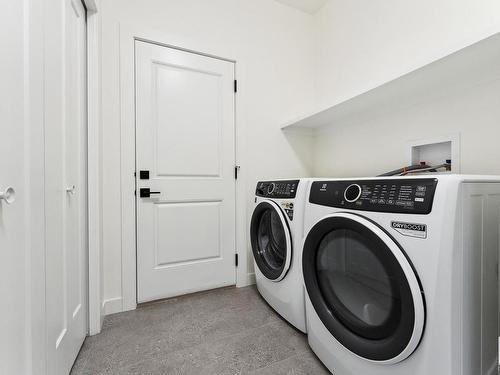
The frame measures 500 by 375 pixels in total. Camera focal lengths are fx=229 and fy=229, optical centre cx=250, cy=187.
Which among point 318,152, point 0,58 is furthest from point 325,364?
point 318,152

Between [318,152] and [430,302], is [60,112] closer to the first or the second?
[430,302]

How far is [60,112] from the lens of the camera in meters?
0.96

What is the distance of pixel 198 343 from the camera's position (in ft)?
4.20

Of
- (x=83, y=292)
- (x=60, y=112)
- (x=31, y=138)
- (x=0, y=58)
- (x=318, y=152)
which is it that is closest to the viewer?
(x=0, y=58)

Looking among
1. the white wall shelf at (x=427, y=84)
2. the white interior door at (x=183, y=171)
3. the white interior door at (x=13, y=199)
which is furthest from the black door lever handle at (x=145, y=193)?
the white wall shelf at (x=427, y=84)

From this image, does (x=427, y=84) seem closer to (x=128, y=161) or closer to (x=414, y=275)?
(x=414, y=275)

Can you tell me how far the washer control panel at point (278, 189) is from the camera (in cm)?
135

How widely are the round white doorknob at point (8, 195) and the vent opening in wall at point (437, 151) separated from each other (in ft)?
6.29

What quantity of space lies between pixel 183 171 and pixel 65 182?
2.85 feet

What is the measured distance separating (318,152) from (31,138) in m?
2.13

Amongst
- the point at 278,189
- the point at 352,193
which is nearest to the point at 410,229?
the point at 352,193

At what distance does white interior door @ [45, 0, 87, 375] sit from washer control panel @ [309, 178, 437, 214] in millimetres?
1123

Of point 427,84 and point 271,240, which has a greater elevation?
point 427,84

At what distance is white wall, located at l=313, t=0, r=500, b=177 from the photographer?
119 cm
